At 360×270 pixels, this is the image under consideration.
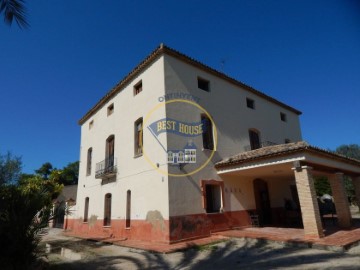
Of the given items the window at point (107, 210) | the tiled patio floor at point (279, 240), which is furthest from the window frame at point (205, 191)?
the window at point (107, 210)

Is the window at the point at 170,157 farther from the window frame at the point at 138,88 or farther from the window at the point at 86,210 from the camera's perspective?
the window at the point at 86,210

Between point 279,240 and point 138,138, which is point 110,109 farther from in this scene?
point 279,240

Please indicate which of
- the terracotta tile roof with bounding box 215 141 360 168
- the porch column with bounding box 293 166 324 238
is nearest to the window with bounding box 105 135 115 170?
the terracotta tile roof with bounding box 215 141 360 168

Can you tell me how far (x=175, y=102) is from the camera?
12.3m

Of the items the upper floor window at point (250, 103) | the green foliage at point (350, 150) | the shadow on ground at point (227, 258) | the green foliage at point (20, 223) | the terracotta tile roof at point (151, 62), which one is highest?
the green foliage at point (350, 150)

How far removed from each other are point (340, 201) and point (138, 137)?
406 inches

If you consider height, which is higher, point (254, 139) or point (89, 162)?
point (254, 139)

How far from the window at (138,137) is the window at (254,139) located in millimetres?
6844

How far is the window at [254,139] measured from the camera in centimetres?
1590

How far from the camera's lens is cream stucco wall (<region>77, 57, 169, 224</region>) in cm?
1155

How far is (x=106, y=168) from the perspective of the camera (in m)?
15.7

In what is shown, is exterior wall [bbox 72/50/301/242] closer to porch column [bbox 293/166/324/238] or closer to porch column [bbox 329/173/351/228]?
porch column [bbox 293/166/324/238]

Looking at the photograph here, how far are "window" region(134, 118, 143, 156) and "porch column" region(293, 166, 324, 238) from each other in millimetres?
7408

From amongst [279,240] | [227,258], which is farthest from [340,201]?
[227,258]
